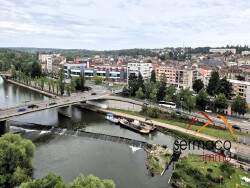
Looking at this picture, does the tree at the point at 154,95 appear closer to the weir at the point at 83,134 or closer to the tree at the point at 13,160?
the weir at the point at 83,134

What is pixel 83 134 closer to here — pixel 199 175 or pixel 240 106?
pixel 199 175

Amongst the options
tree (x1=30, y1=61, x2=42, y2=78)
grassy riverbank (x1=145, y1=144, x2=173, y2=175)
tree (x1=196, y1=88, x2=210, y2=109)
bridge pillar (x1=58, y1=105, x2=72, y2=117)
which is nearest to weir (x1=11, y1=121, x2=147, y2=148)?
grassy riverbank (x1=145, y1=144, x2=173, y2=175)

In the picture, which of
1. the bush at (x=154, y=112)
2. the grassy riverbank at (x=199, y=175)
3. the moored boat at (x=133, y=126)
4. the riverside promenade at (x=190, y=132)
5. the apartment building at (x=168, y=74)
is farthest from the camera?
the apartment building at (x=168, y=74)

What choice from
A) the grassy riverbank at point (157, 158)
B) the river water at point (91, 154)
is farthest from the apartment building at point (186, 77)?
the grassy riverbank at point (157, 158)

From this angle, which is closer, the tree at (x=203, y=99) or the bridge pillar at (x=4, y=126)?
the bridge pillar at (x=4, y=126)

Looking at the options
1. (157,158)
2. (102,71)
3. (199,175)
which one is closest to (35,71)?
(102,71)

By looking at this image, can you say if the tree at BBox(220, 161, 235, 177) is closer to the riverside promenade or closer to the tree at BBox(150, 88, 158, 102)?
the riverside promenade

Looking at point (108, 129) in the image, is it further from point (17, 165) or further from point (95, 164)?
point (17, 165)
